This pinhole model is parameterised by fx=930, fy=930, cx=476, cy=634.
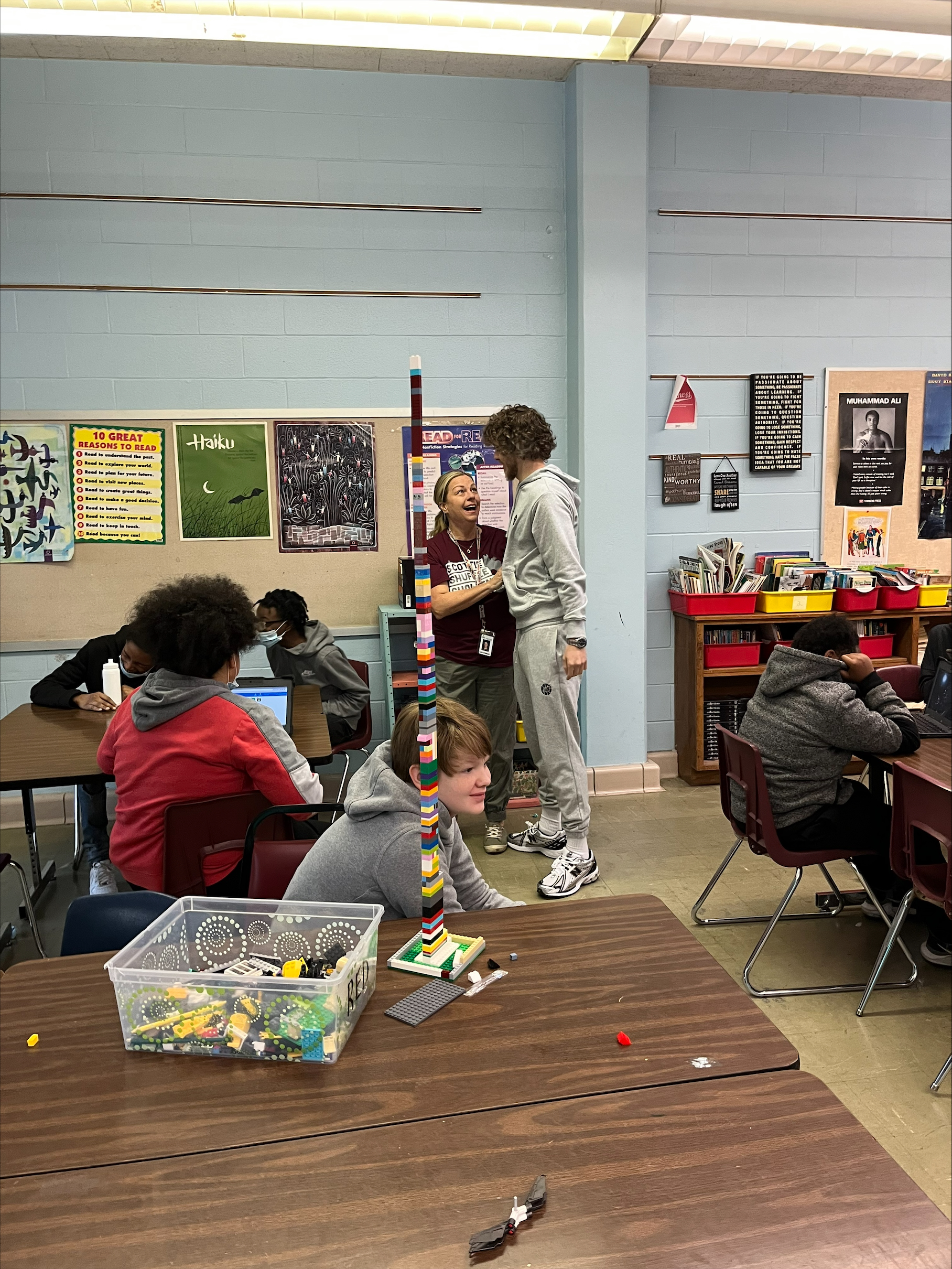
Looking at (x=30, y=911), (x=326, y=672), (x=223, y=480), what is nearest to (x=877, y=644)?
(x=326, y=672)

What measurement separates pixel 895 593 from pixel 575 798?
94.5 inches

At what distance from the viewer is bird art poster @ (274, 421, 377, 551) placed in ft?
15.0

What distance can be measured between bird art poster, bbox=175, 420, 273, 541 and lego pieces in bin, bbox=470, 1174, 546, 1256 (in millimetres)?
3862

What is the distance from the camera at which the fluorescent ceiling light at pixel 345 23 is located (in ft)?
8.85

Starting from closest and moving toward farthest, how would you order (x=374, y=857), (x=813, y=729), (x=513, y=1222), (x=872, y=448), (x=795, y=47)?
(x=513, y=1222) < (x=374, y=857) < (x=813, y=729) < (x=795, y=47) < (x=872, y=448)

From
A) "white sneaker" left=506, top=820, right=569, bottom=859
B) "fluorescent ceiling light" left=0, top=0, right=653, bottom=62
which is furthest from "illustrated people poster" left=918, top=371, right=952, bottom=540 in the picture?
"fluorescent ceiling light" left=0, top=0, right=653, bottom=62

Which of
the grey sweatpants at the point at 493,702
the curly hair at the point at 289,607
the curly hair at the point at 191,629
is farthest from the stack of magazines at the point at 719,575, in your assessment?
the curly hair at the point at 191,629

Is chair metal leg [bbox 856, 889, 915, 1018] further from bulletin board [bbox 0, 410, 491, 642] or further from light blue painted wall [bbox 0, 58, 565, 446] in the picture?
light blue painted wall [bbox 0, 58, 565, 446]

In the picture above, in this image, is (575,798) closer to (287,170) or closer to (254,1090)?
(254,1090)

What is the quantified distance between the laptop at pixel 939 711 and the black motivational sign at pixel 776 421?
6.28 ft

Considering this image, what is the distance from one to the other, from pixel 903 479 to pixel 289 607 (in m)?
3.47

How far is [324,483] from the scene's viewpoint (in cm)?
460

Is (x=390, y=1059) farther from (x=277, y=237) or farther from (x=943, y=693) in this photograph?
(x=277, y=237)

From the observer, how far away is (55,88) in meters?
4.19
